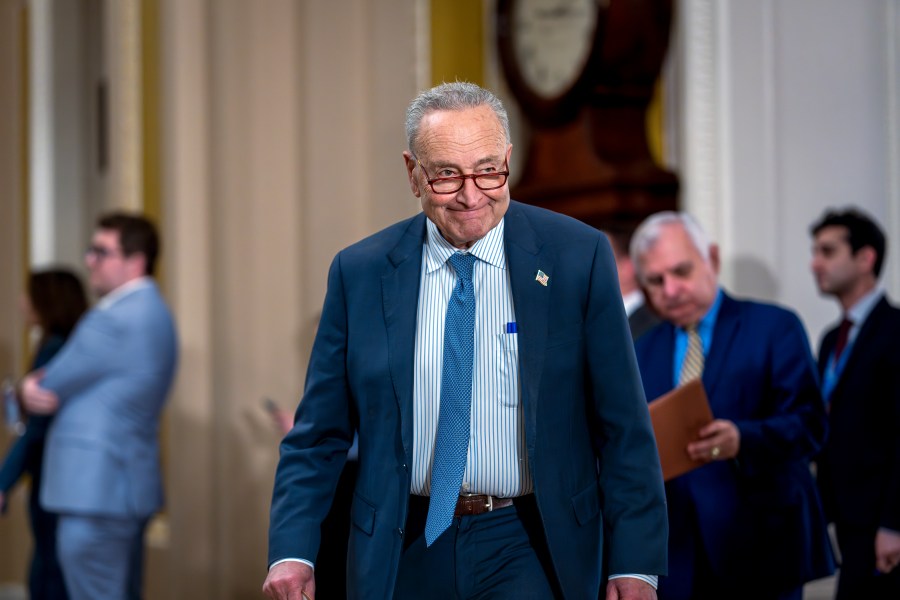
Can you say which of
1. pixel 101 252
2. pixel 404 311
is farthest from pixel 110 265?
pixel 404 311

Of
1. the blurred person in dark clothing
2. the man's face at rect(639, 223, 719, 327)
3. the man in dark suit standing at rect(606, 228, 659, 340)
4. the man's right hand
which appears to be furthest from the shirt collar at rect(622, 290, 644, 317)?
the blurred person in dark clothing

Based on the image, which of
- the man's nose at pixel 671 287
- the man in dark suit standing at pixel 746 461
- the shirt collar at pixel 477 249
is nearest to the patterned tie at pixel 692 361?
the man in dark suit standing at pixel 746 461

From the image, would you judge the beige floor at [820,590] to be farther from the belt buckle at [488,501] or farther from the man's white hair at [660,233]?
the belt buckle at [488,501]

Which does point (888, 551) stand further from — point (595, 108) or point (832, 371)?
point (595, 108)

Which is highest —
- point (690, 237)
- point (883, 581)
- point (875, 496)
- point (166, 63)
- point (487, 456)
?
point (166, 63)

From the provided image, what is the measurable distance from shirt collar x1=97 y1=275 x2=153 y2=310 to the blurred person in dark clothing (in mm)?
751

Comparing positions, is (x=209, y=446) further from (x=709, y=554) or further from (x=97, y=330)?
(x=709, y=554)

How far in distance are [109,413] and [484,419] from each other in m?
3.22

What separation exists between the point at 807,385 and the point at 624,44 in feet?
6.35

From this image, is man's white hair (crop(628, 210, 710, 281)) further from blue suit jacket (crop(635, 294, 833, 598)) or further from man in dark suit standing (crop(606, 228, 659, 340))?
man in dark suit standing (crop(606, 228, 659, 340))

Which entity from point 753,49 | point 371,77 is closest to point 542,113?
point 753,49

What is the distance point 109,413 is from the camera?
5250 millimetres

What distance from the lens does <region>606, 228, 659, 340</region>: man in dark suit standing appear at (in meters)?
4.15

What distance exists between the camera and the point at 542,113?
5.20m
